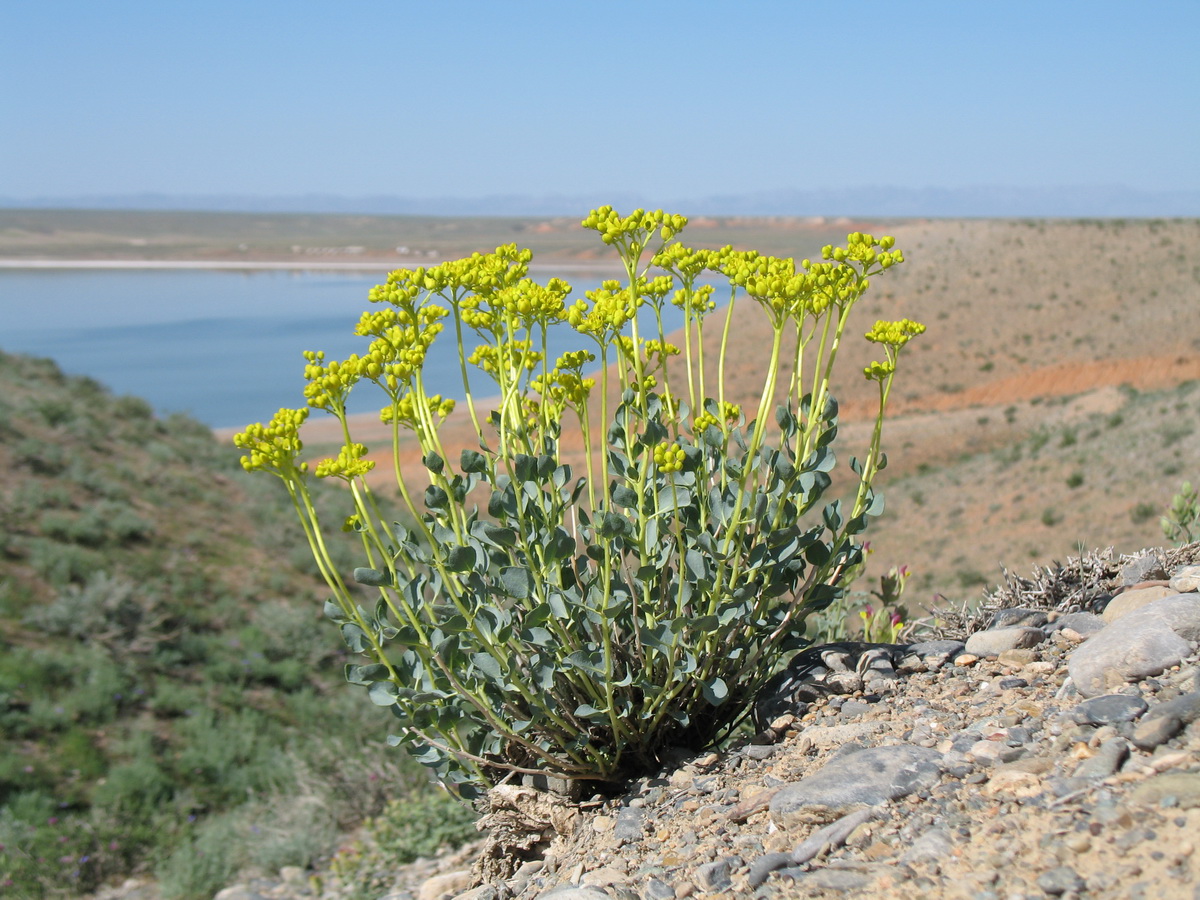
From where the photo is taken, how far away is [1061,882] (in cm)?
182

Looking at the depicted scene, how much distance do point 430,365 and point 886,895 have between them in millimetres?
56372

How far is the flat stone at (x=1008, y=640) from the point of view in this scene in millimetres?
3105

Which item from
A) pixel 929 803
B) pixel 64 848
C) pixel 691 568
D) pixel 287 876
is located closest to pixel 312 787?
pixel 287 876

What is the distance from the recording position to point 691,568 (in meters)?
2.66

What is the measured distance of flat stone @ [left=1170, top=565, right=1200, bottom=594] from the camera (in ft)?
10.1

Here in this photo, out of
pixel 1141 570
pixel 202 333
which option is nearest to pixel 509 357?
pixel 1141 570

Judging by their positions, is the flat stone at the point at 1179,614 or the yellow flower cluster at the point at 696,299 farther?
the yellow flower cluster at the point at 696,299

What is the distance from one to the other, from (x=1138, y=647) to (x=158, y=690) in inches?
273

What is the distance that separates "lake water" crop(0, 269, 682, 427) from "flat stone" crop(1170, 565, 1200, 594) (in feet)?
83.6

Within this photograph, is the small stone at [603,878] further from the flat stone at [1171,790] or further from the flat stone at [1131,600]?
the flat stone at [1131,600]

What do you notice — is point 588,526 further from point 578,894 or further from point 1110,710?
point 1110,710

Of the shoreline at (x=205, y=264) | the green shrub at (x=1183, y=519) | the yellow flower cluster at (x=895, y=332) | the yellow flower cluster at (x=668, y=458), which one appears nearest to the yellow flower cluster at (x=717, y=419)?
the yellow flower cluster at (x=668, y=458)

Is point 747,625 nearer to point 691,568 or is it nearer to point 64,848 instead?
point 691,568

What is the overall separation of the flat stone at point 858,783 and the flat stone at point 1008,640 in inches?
30.1
